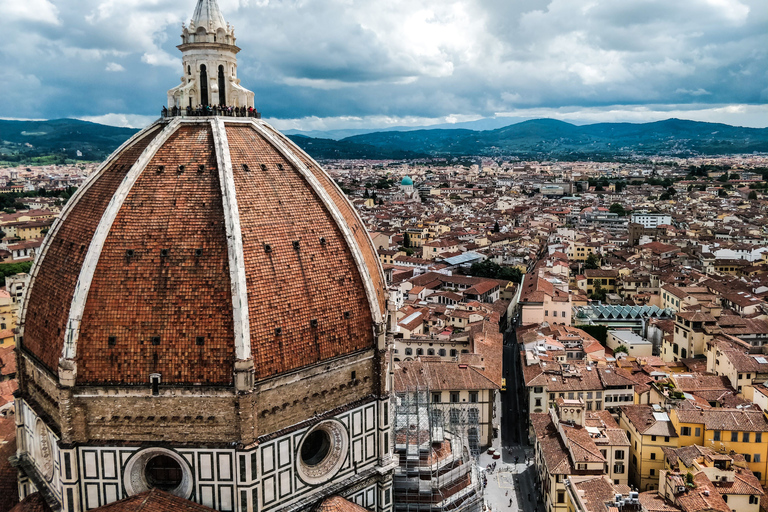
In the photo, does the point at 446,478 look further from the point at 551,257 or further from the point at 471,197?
the point at 471,197

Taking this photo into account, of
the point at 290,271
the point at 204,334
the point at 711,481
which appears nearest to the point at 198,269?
the point at 204,334

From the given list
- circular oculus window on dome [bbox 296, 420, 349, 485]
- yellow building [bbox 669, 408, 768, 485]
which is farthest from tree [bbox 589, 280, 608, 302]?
circular oculus window on dome [bbox 296, 420, 349, 485]

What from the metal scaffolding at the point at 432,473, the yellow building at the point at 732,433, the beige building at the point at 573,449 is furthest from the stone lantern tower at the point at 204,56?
the yellow building at the point at 732,433

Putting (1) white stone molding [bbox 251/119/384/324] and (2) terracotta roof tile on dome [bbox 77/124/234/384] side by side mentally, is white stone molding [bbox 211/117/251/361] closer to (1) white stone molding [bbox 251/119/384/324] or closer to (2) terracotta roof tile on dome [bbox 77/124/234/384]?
(2) terracotta roof tile on dome [bbox 77/124/234/384]

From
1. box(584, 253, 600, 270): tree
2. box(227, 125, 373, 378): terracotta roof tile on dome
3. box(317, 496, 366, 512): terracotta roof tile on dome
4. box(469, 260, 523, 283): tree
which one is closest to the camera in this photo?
box(227, 125, 373, 378): terracotta roof tile on dome

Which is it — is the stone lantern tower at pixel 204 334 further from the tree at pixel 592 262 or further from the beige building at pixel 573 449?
the tree at pixel 592 262
